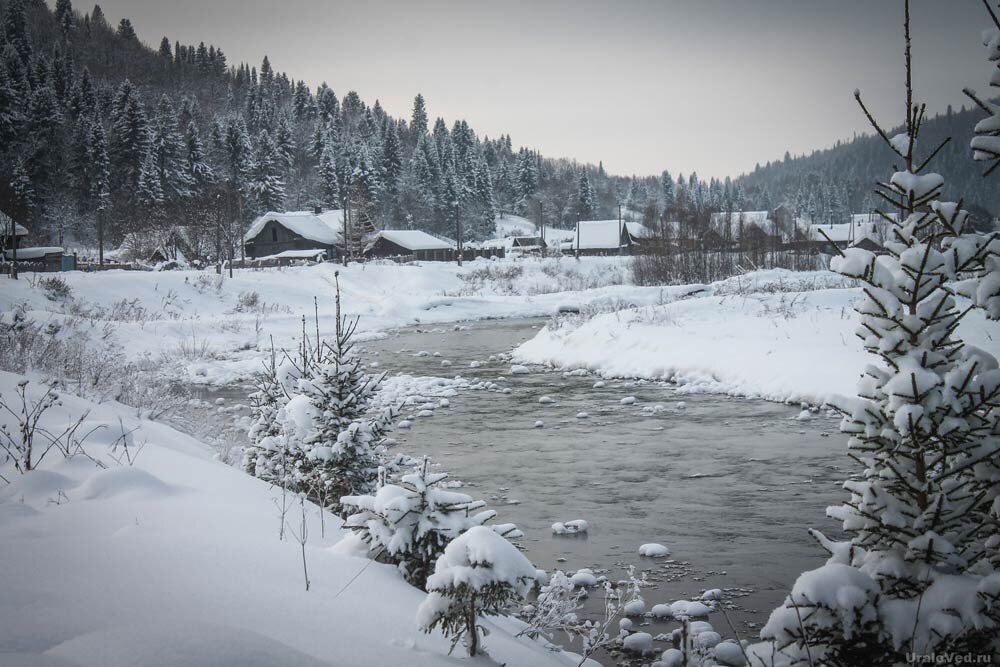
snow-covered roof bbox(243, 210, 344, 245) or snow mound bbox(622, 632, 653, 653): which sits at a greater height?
snow-covered roof bbox(243, 210, 344, 245)

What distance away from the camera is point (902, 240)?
128 inches

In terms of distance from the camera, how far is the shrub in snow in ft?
13.2

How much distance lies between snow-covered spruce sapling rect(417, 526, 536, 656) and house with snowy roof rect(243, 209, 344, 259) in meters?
65.4

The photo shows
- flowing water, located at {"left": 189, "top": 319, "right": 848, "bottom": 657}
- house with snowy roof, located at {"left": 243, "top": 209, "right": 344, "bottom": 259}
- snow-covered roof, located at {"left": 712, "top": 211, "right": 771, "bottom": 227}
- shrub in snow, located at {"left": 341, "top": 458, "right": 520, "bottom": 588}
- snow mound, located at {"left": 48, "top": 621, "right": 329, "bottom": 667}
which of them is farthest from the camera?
house with snowy roof, located at {"left": 243, "top": 209, "right": 344, "bottom": 259}

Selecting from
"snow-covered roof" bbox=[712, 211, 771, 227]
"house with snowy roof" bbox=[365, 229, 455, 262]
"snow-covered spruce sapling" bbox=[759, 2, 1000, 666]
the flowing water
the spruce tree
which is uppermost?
the spruce tree

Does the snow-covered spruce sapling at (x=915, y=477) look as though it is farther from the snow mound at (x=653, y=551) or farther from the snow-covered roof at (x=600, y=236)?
the snow-covered roof at (x=600, y=236)

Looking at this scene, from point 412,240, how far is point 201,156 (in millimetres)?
30342

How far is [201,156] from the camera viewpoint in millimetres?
81000

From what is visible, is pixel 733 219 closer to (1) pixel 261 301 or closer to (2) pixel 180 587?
(1) pixel 261 301

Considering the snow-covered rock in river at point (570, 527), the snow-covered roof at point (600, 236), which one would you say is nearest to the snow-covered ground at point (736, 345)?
the snow-covered rock in river at point (570, 527)

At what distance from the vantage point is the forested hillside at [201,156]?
6975 centimetres

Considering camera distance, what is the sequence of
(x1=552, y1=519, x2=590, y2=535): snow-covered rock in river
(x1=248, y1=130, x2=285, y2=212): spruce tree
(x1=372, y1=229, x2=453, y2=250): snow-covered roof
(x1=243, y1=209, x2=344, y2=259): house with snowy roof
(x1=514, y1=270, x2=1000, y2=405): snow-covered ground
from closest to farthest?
(x1=552, y1=519, x2=590, y2=535): snow-covered rock in river → (x1=514, y1=270, x2=1000, y2=405): snow-covered ground → (x1=243, y1=209, x2=344, y2=259): house with snowy roof → (x1=372, y1=229, x2=453, y2=250): snow-covered roof → (x1=248, y1=130, x2=285, y2=212): spruce tree

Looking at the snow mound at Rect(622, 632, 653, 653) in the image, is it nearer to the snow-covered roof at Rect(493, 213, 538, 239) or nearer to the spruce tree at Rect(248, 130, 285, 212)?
the spruce tree at Rect(248, 130, 285, 212)

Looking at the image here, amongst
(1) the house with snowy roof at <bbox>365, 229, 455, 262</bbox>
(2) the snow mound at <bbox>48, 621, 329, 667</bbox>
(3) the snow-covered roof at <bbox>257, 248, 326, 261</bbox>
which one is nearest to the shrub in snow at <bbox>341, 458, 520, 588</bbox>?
(2) the snow mound at <bbox>48, 621, 329, 667</bbox>
